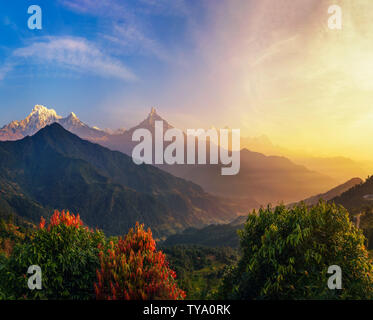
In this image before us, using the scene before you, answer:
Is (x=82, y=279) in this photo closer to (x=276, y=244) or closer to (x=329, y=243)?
(x=276, y=244)

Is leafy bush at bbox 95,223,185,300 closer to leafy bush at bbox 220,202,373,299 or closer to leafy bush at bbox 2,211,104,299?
leafy bush at bbox 2,211,104,299

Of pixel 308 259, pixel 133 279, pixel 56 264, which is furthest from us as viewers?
pixel 56 264

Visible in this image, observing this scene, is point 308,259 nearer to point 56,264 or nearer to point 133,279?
point 133,279

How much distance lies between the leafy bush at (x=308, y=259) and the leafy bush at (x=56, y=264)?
694 cm

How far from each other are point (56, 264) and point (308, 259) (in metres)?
10.1

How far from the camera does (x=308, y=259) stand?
31.1ft

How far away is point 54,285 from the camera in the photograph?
9.82 meters

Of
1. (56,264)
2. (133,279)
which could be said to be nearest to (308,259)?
(133,279)

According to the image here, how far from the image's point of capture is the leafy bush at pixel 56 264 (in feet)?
31.5

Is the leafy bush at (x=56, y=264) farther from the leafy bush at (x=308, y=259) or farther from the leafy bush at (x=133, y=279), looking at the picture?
the leafy bush at (x=308, y=259)

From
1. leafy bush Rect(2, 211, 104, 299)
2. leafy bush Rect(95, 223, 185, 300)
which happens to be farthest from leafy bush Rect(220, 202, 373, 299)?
leafy bush Rect(2, 211, 104, 299)

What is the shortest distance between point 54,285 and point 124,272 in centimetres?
383

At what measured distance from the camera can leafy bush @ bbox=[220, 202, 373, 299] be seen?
9.38 m
